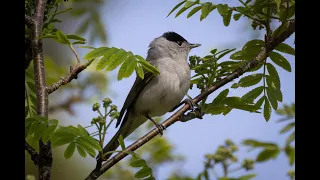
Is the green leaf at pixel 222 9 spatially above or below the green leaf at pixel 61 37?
above

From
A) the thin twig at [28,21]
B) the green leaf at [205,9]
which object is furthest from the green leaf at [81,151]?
the green leaf at [205,9]

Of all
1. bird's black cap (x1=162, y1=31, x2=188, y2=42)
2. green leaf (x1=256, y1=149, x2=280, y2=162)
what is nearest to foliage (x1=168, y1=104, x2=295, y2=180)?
green leaf (x1=256, y1=149, x2=280, y2=162)

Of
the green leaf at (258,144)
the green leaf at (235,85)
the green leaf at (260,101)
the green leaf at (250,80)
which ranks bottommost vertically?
the green leaf at (258,144)

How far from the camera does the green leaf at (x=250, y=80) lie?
242 centimetres

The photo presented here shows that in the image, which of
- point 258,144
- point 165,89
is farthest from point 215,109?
point 165,89

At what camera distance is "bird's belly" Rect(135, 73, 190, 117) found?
3404 millimetres

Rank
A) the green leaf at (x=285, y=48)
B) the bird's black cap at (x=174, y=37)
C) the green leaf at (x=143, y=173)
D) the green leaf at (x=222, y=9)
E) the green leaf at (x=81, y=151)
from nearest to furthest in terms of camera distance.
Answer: the green leaf at (x=81, y=151)
the green leaf at (x=143, y=173)
the green leaf at (x=222, y=9)
the green leaf at (x=285, y=48)
the bird's black cap at (x=174, y=37)

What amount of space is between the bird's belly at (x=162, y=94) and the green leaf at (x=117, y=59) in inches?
50.2

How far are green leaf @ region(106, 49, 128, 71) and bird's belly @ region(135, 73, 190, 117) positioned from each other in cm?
128

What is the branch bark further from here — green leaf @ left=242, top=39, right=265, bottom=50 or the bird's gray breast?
the bird's gray breast

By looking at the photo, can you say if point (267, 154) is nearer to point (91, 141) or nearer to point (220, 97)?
point (220, 97)

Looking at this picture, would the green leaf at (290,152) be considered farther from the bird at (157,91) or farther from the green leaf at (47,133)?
the green leaf at (47,133)
